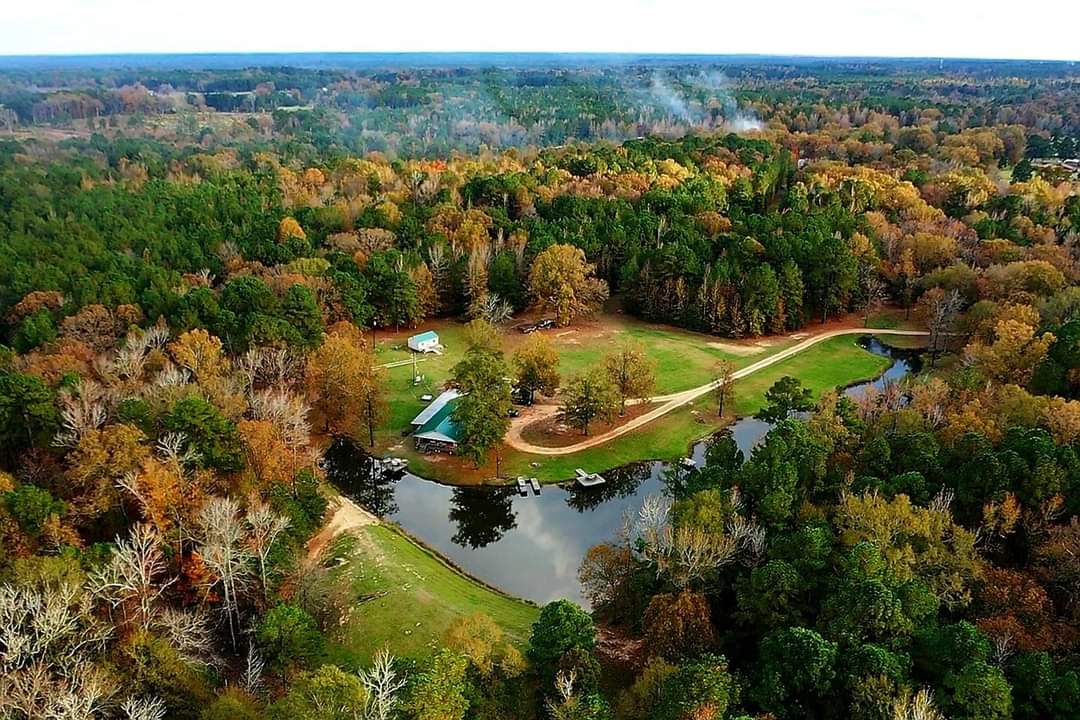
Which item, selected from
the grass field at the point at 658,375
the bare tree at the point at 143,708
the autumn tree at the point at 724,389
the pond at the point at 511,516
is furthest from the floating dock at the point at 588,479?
the bare tree at the point at 143,708

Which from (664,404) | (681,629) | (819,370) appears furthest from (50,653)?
(819,370)

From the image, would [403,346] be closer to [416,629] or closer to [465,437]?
[465,437]

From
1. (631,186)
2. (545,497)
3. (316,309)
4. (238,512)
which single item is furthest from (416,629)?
(631,186)

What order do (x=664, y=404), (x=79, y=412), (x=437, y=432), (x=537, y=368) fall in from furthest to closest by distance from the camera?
(x=664, y=404), (x=537, y=368), (x=437, y=432), (x=79, y=412)

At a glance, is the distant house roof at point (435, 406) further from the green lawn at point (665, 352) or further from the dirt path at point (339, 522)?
the green lawn at point (665, 352)

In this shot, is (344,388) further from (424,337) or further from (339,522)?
(424,337)

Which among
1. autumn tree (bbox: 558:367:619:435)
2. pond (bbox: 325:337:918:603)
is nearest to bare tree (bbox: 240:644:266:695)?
pond (bbox: 325:337:918:603)

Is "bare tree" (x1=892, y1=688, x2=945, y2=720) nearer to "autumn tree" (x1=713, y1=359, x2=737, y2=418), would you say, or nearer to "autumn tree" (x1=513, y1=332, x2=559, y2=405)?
"autumn tree" (x1=713, y1=359, x2=737, y2=418)
